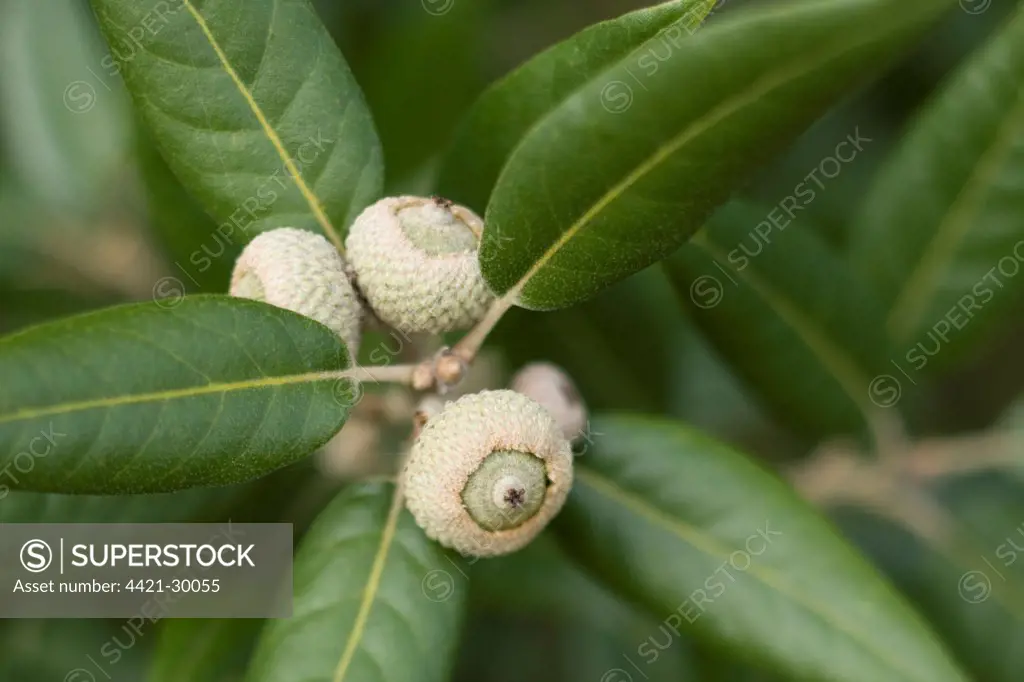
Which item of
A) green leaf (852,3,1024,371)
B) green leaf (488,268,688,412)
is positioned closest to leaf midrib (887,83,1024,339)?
green leaf (852,3,1024,371)

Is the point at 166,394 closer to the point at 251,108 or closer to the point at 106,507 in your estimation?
the point at 251,108

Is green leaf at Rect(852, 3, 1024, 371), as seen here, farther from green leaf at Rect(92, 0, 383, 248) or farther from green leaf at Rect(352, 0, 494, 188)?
green leaf at Rect(92, 0, 383, 248)

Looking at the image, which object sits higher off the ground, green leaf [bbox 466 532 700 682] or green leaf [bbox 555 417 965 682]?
green leaf [bbox 555 417 965 682]

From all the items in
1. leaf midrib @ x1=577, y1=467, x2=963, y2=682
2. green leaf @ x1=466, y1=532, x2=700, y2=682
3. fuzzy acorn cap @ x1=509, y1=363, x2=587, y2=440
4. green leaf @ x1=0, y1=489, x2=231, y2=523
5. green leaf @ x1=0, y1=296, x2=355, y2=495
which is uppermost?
green leaf @ x1=0, y1=296, x2=355, y2=495

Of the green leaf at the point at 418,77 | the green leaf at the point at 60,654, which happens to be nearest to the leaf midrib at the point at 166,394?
the green leaf at the point at 418,77

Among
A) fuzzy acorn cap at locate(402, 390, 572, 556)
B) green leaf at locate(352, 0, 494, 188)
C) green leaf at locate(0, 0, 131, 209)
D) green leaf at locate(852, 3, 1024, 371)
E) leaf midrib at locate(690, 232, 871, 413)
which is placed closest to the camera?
fuzzy acorn cap at locate(402, 390, 572, 556)

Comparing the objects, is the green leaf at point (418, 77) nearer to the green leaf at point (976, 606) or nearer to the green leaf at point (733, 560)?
the green leaf at point (733, 560)
